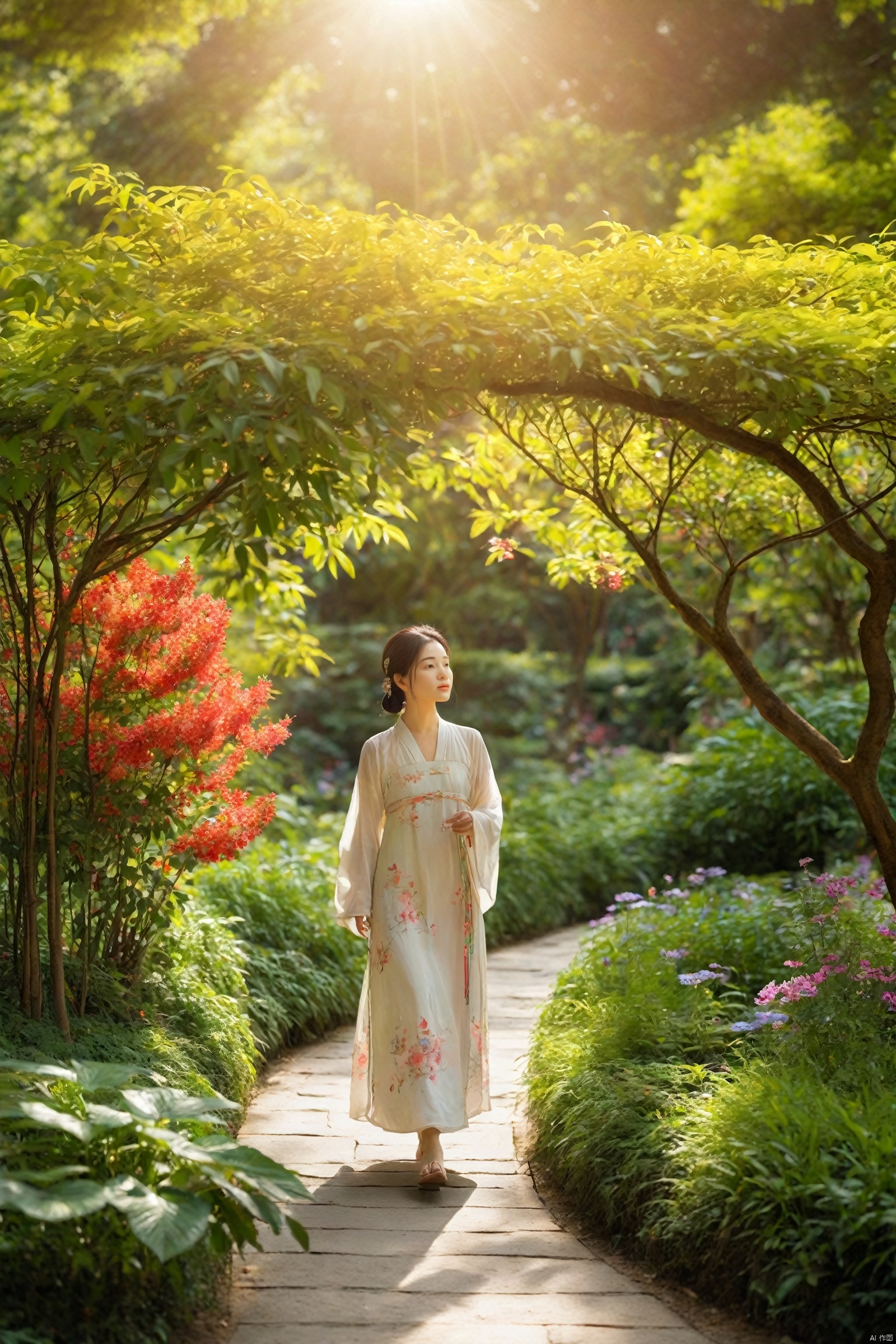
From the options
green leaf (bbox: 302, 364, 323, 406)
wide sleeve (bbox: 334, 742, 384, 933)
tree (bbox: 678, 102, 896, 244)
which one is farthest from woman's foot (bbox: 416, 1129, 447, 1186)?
tree (bbox: 678, 102, 896, 244)

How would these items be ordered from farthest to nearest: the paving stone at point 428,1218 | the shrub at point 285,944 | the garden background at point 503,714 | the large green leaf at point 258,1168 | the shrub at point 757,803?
the shrub at point 757,803, the shrub at point 285,944, the paving stone at point 428,1218, the garden background at point 503,714, the large green leaf at point 258,1168

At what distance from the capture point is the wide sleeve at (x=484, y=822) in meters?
4.25

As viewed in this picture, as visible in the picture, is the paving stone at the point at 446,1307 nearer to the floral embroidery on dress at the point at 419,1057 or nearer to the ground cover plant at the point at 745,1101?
the ground cover plant at the point at 745,1101

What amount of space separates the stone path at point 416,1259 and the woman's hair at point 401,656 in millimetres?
1539

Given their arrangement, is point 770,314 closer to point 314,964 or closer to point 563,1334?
point 563,1334

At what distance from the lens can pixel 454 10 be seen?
12.3 metres

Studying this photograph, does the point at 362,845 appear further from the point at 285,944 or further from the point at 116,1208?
the point at 285,944

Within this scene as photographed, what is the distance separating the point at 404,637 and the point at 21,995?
175 centimetres

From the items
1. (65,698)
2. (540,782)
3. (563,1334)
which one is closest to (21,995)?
(65,698)

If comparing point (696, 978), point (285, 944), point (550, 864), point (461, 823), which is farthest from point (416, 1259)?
point (550, 864)

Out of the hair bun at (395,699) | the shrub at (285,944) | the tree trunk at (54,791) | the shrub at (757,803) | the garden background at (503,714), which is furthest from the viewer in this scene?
the shrub at (757,803)

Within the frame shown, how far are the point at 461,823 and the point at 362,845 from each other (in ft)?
1.22

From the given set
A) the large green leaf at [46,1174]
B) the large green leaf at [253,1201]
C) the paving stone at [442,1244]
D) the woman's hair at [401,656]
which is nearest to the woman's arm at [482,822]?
the woman's hair at [401,656]

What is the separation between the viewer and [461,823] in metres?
4.16
